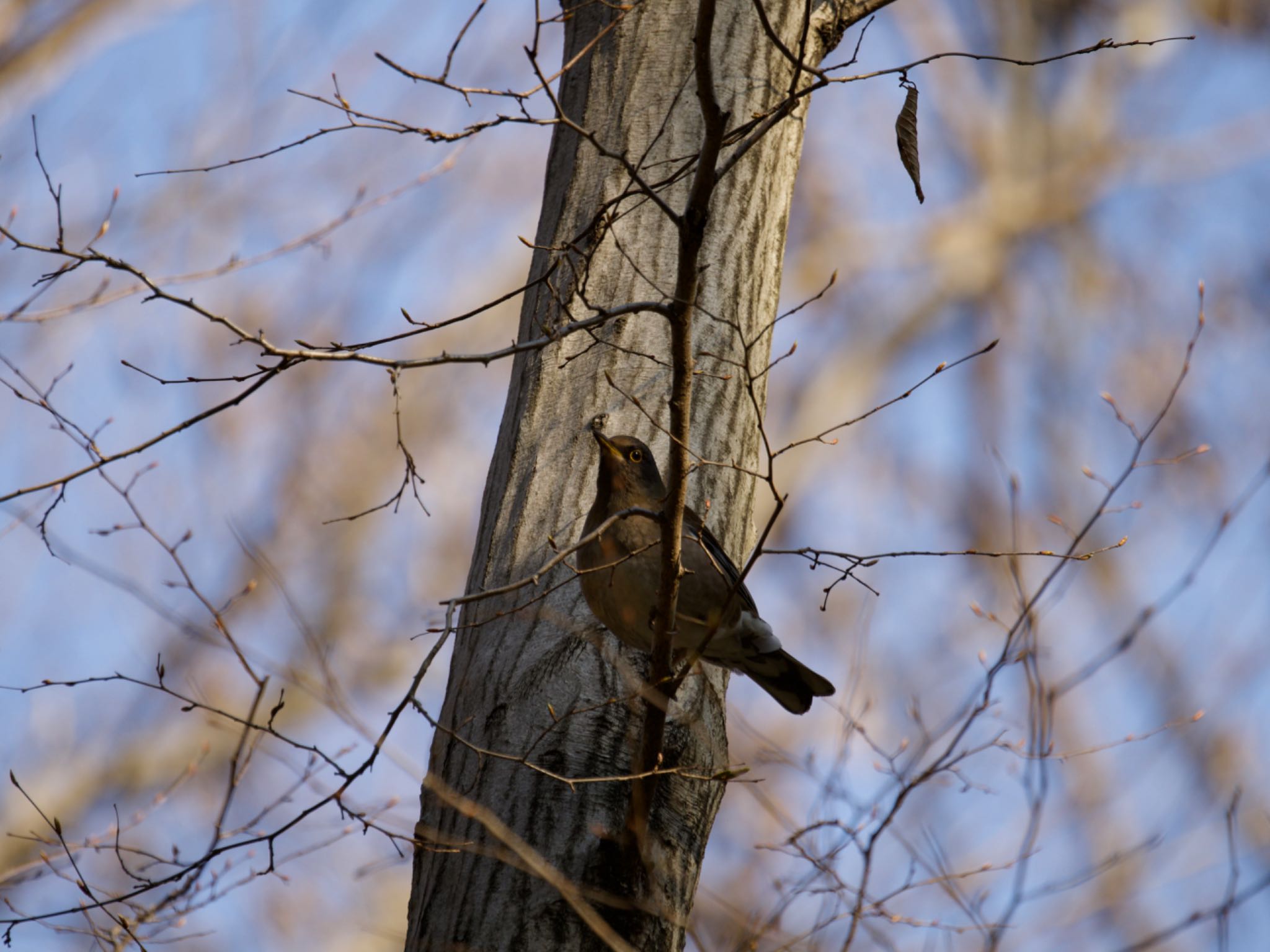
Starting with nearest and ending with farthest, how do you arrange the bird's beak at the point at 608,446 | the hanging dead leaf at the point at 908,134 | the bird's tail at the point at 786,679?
the hanging dead leaf at the point at 908,134 → the bird's beak at the point at 608,446 → the bird's tail at the point at 786,679

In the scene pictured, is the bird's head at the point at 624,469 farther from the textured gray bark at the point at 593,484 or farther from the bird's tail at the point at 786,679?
the bird's tail at the point at 786,679

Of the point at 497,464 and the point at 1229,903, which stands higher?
the point at 497,464

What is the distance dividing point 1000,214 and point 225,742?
10212 mm

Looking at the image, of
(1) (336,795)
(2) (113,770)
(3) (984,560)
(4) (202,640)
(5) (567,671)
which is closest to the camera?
(1) (336,795)

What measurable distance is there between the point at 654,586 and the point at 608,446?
0.55 meters

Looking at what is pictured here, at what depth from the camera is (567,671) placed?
13.0 feet

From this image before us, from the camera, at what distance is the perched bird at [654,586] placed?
4051mm

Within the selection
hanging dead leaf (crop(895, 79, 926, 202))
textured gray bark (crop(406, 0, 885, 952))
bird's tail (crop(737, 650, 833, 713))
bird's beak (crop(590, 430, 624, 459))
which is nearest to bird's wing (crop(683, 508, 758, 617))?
textured gray bark (crop(406, 0, 885, 952))

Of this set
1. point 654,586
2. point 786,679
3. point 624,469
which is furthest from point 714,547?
point 786,679

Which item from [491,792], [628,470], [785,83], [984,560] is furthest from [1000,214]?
[491,792]

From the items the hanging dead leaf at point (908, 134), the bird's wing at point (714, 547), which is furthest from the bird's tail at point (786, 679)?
the hanging dead leaf at point (908, 134)

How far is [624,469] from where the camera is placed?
425 centimetres

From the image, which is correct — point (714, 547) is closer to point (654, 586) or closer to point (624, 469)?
point (654, 586)

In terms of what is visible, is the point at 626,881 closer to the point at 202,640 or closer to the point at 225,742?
the point at 202,640
